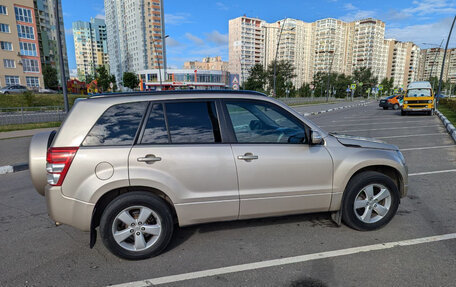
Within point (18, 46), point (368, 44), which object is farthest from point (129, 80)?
point (368, 44)

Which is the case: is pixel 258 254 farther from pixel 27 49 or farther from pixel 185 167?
pixel 27 49

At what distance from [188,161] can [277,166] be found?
0.99 metres

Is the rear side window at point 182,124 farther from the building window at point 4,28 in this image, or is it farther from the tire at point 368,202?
the building window at point 4,28

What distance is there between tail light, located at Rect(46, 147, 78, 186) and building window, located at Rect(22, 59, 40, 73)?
65.4 meters

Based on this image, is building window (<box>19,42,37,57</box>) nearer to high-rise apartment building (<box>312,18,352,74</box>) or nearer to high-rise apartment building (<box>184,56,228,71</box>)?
high-rise apartment building (<box>312,18,352,74</box>)

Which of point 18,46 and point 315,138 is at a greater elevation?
point 18,46

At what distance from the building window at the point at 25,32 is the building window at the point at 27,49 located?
1283 millimetres

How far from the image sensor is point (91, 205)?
9.45 feet

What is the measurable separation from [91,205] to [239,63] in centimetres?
12875

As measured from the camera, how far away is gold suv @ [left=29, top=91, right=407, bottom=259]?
2879mm

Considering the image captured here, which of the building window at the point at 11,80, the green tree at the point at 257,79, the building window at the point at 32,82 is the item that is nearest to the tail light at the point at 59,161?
the building window at the point at 11,80

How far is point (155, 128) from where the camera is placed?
304cm

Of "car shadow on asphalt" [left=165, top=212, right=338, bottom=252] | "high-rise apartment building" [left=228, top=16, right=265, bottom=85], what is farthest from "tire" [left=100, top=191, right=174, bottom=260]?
"high-rise apartment building" [left=228, top=16, right=265, bottom=85]

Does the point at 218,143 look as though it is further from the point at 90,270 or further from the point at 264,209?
the point at 90,270
